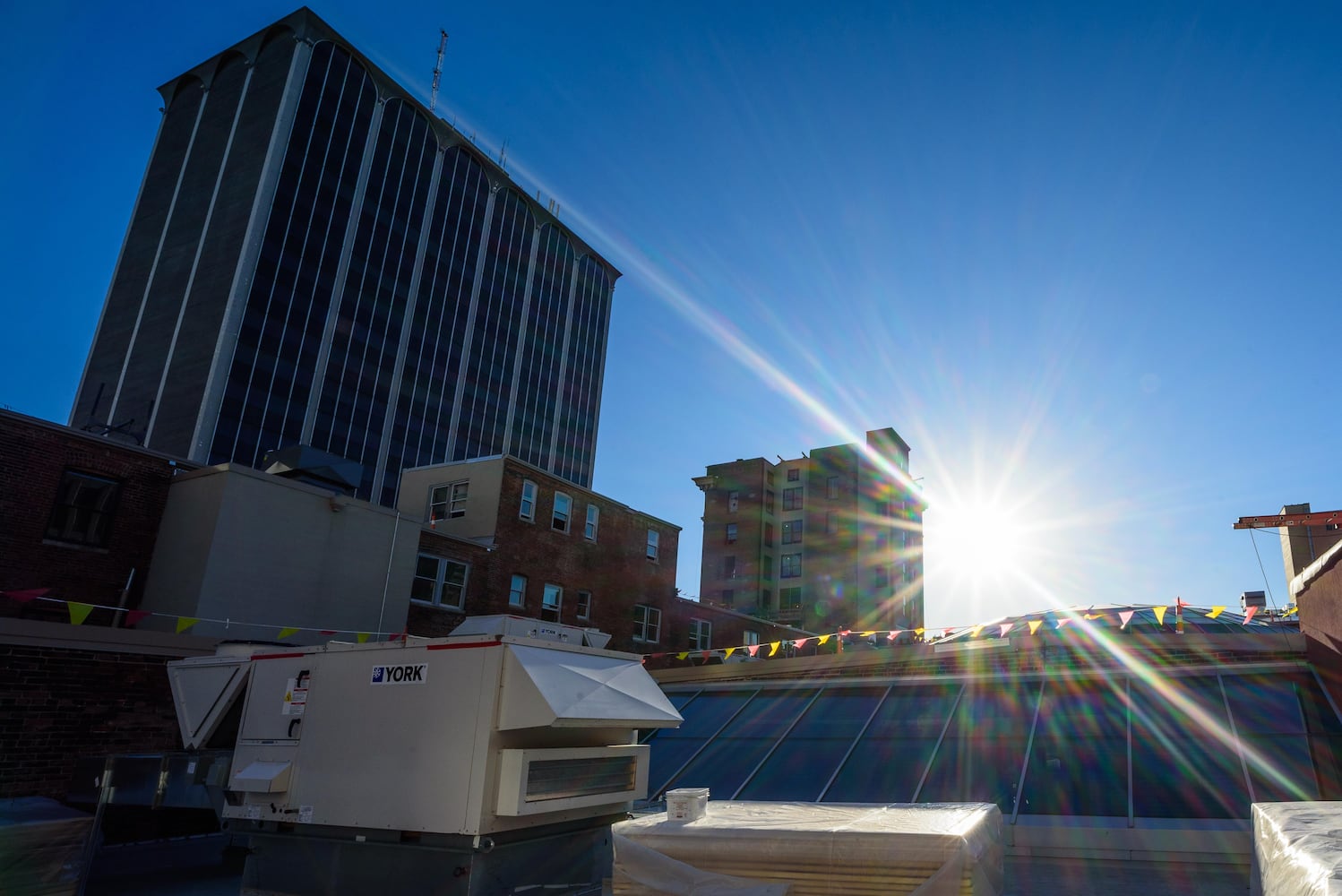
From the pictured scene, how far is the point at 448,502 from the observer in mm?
29812

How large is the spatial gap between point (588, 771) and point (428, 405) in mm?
74562

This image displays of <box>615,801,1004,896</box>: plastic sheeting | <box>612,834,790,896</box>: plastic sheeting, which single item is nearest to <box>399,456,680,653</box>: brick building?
<box>612,834,790,896</box>: plastic sheeting

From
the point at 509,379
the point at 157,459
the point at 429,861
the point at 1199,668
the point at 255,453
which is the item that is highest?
the point at 509,379

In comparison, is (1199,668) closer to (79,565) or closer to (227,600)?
(227,600)

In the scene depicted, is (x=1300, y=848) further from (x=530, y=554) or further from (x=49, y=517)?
(x=530, y=554)

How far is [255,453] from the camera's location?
6275 cm

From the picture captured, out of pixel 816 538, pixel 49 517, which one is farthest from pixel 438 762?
pixel 816 538

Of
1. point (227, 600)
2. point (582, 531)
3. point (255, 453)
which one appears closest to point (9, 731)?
point (227, 600)

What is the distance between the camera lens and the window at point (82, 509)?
61.8 feet

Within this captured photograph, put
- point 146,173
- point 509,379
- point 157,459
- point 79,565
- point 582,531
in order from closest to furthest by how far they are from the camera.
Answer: point 79,565, point 157,459, point 582,531, point 146,173, point 509,379

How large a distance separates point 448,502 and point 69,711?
16.1 m

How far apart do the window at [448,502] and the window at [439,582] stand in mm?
3022

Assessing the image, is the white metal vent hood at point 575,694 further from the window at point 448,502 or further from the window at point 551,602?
the window at point 448,502

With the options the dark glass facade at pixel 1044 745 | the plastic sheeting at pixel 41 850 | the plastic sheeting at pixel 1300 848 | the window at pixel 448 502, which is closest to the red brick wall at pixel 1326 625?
the dark glass facade at pixel 1044 745
